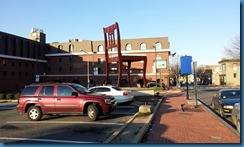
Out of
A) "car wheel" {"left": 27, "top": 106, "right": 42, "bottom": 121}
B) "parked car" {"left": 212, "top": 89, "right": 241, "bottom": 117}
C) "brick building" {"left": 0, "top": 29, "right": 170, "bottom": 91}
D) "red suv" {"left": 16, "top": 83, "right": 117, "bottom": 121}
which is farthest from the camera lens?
"brick building" {"left": 0, "top": 29, "right": 170, "bottom": 91}

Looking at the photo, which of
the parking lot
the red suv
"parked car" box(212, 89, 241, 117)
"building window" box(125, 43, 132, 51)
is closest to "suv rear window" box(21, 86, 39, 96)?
the red suv

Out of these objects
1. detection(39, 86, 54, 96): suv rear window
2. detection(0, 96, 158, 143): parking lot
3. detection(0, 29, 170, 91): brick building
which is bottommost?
detection(0, 96, 158, 143): parking lot

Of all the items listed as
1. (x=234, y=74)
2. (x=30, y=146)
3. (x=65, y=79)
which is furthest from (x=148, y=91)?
(x=234, y=74)

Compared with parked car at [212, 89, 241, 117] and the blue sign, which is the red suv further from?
the blue sign

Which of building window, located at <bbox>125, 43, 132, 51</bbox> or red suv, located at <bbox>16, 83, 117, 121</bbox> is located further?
building window, located at <bbox>125, 43, 132, 51</bbox>

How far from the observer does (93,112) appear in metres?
11.3

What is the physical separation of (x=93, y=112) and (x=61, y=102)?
1.63 m

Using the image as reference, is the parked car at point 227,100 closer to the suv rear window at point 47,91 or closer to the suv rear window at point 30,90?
the suv rear window at point 47,91

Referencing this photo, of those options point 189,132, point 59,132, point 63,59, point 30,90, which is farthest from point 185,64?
point 63,59

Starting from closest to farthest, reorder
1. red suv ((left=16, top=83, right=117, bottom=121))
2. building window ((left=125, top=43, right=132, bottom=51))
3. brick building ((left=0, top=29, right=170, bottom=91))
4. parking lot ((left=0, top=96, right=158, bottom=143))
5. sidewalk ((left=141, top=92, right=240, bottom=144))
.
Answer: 1. sidewalk ((left=141, top=92, right=240, bottom=144))
2. parking lot ((left=0, top=96, right=158, bottom=143))
3. red suv ((left=16, top=83, right=117, bottom=121))
4. brick building ((left=0, top=29, right=170, bottom=91))
5. building window ((left=125, top=43, right=132, bottom=51))

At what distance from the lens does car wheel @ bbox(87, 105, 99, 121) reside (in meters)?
11.3

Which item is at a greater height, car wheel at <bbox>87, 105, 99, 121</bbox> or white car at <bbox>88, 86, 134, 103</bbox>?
white car at <bbox>88, 86, 134, 103</bbox>

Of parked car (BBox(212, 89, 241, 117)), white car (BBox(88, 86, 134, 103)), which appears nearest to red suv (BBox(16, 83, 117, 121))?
white car (BBox(88, 86, 134, 103))

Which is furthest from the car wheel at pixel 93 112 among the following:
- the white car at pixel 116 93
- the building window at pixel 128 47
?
the building window at pixel 128 47
